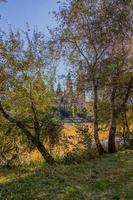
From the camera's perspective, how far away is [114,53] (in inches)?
1078

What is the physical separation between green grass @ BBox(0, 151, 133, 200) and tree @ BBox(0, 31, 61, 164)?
5859 millimetres

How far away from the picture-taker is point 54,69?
2619 centimetres

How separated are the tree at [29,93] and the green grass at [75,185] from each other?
5859 millimetres

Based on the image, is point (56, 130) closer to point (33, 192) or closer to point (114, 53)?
point (114, 53)

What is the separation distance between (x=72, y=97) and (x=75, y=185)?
1419 centimetres

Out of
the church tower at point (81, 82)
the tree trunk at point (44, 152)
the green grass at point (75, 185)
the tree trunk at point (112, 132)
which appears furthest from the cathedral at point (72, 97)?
the green grass at point (75, 185)

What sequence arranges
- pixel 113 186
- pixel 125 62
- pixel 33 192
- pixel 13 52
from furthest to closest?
pixel 125 62 → pixel 13 52 → pixel 113 186 → pixel 33 192

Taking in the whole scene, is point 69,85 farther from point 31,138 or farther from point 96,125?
point 31,138

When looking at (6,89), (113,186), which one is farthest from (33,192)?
(6,89)

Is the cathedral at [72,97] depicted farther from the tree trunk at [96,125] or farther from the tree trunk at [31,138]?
the tree trunk at [31,138]

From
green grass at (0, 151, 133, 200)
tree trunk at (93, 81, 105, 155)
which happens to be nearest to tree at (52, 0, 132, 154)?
tree trunk at (93, 81, 105, 155)

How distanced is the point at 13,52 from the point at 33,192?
11.7 meters

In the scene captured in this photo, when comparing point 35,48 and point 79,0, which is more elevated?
point 79,0

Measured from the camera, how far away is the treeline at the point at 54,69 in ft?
80.8
